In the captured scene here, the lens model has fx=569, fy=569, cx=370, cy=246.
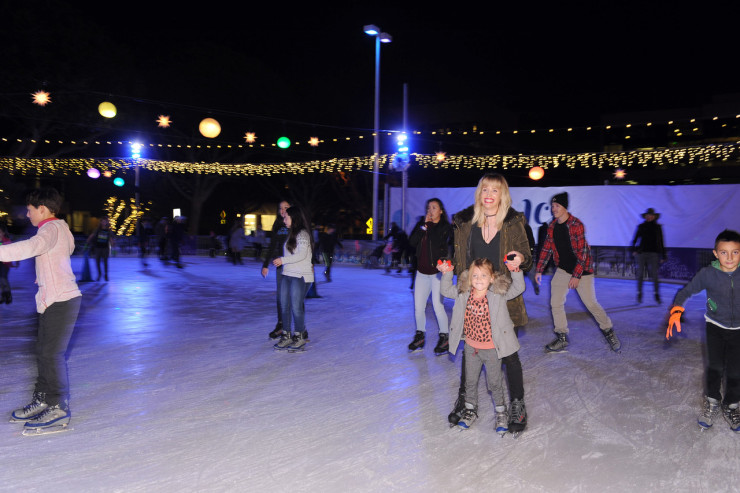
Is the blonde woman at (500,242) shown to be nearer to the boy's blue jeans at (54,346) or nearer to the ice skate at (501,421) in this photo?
the ice skate at (501,421)

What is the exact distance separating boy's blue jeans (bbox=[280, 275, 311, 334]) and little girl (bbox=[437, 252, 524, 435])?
2.53 meters

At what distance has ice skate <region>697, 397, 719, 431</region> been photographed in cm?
390

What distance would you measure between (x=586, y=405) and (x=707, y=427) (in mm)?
817

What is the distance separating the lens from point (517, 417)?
12.2 feet

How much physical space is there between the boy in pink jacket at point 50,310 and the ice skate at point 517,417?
2.91 m

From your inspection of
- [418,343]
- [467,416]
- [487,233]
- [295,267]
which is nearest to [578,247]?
[418,343]

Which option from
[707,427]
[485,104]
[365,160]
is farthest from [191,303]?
[485,104]

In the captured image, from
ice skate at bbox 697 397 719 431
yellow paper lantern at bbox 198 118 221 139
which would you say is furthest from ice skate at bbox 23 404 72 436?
yellow paper lantern at bbox 198 118 221 139

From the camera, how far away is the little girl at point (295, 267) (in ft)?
19.5

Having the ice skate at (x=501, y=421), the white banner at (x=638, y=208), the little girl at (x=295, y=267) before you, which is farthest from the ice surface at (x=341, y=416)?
the white banner at (x=638, y=208)

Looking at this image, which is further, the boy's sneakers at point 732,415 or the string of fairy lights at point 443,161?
the string of fairy lights at point 443,161

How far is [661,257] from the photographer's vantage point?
9594 millimetres

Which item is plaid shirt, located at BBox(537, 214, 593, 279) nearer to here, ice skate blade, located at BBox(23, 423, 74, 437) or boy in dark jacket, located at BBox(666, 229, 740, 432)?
boy in dark jacket, located at BBox(666, 229, 740, 432)

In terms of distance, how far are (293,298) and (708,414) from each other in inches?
152
